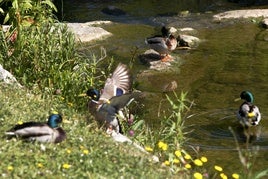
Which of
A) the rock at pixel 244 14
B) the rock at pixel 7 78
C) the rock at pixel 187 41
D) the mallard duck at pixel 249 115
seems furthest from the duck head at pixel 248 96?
the rock at pixel 244 14

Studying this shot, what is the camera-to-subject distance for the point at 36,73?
29.3 ft

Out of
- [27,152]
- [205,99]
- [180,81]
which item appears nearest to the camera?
[27,152]

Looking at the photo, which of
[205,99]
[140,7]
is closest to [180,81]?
[205,99]

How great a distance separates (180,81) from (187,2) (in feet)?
33.9

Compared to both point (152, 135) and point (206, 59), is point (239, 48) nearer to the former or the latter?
point (206, 59)

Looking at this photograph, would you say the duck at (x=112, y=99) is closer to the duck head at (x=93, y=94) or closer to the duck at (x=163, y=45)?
the duck head at (x=93, y=94)

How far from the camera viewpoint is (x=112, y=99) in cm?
712

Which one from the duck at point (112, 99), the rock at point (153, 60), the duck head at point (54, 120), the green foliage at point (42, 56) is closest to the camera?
the duck head at point (54, 120)

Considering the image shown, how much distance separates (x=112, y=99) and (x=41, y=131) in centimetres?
126

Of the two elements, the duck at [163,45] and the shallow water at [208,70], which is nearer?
the shallow water at [208,70]

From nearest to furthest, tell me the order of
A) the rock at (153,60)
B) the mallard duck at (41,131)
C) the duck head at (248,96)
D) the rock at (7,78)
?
the mallard duck at (41,131), the rock at (7,78), the duck head at (248,96), the rock at (153,60)

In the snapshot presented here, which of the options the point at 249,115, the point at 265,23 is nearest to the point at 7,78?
the point at 249,115

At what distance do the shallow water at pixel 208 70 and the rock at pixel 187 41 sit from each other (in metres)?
0.21

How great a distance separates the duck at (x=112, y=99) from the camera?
713 cm
